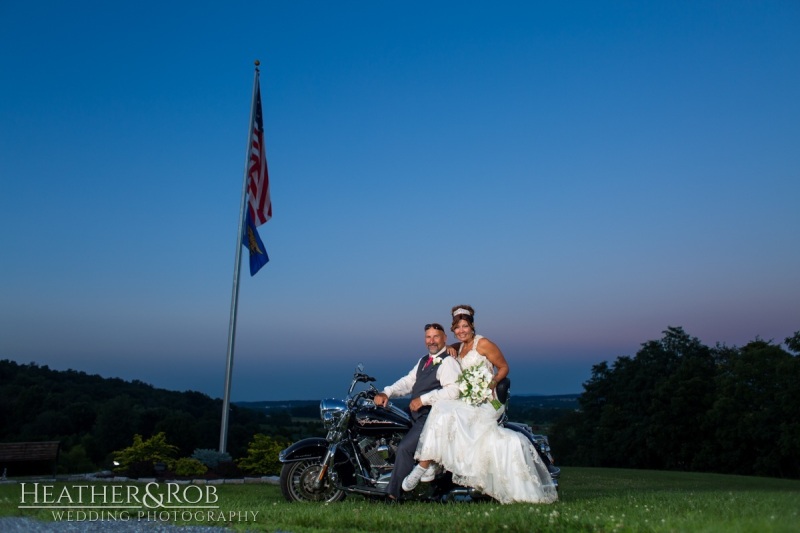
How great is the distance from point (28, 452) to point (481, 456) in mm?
10913

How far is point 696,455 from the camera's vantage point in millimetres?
40688

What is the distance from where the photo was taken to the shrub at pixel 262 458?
546 inches

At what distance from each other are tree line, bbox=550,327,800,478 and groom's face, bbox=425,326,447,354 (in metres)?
33.8

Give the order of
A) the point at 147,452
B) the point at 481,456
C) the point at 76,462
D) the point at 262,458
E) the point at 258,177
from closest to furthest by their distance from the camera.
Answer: the point at 481,456
the point at 262,458
the point at 147,452
the point at 258,177
the point at 76,462

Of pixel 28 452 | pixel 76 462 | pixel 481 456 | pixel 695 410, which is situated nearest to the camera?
pixel 481 456

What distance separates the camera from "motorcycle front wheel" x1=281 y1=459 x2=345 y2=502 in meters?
8.41

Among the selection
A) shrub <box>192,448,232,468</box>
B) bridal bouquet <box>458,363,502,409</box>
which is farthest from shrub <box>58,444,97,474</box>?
bridal bouquet <box>458,363,502,409</box>

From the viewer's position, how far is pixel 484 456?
306 inches

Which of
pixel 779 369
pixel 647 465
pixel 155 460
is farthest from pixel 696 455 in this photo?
pixel 155 460

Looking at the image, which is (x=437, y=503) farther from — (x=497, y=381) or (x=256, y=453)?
(x=256, y=453)

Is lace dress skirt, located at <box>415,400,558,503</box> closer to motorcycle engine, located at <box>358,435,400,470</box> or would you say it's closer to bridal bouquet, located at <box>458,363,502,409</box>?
bridal bouquet, located at <box>458,363,502,409</box>

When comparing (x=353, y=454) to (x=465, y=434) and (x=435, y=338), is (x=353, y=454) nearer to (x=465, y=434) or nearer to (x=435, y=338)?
(x=465, y=434)

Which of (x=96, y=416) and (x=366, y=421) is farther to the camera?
(x=96, y=416)

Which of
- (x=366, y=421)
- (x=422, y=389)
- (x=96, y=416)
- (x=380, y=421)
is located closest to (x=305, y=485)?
(x=366, y=421)
